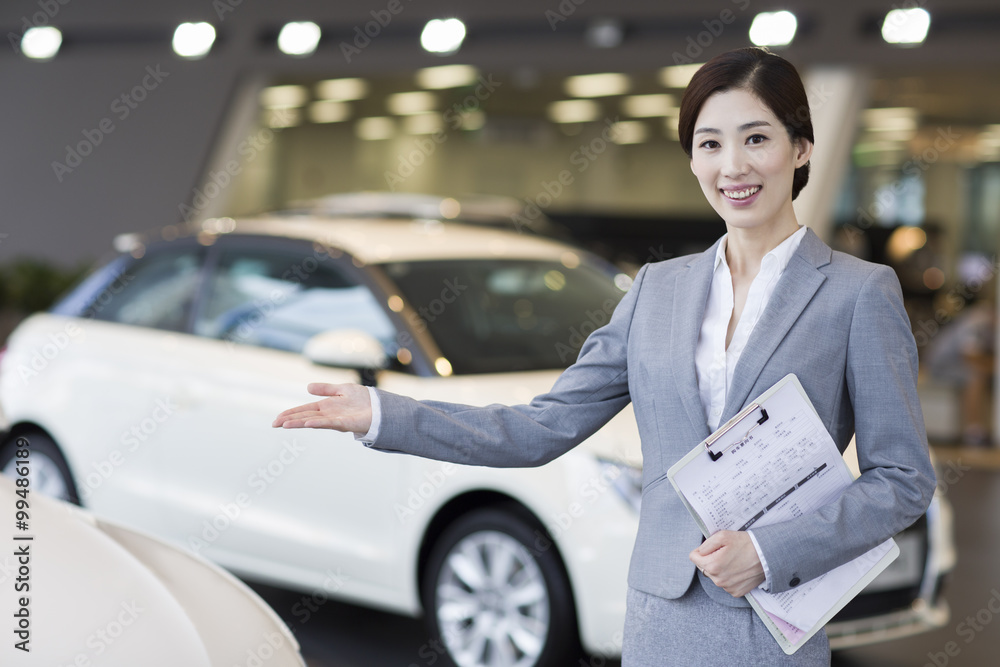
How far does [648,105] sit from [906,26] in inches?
248

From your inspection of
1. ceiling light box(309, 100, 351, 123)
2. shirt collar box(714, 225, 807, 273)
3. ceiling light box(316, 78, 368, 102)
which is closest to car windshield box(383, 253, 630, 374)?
shirt collar box(714, 225, 807, 273)

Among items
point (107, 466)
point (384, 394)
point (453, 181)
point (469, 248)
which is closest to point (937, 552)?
point (469, 248)

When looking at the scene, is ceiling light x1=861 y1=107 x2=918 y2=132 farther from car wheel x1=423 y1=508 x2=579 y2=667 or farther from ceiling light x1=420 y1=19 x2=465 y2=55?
car wheel x1=423 y1=508 x2=579 y2=667

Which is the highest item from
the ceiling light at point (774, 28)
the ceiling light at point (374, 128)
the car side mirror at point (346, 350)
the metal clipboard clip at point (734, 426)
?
the ceiling light at point (774, 28)

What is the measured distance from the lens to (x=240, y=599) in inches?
94.0

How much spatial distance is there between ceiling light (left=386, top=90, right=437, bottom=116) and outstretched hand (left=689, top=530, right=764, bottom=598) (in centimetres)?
1249

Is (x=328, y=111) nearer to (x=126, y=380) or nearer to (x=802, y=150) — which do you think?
(x=126, y=380)

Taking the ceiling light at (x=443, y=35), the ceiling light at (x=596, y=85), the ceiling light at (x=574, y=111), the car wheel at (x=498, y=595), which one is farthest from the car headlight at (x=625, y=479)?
the ceiling light at (x=574, y=111)

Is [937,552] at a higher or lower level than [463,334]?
lower

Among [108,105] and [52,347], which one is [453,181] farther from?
[52,347]

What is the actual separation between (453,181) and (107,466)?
13.5 m

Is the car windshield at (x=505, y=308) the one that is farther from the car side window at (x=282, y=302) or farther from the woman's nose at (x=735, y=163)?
the woman's nose at (x=735, y=163)

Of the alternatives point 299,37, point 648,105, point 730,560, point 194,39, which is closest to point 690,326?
point 730,560

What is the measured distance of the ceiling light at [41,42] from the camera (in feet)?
39.2
